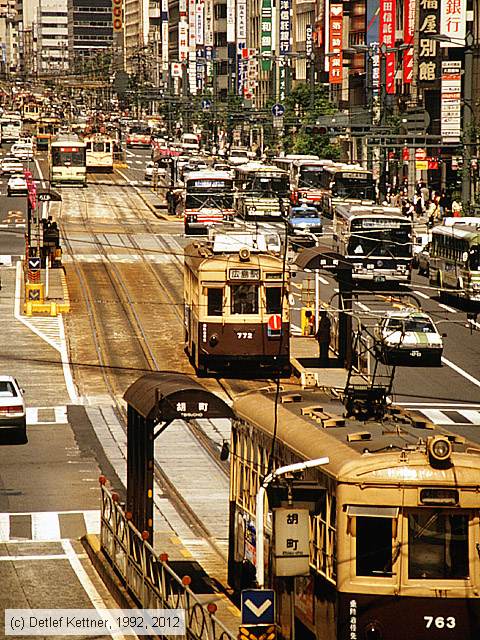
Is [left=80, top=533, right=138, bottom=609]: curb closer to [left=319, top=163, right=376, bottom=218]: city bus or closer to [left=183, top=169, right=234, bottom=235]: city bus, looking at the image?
[left=183, top=169, right=234, bottom=235]: city bus

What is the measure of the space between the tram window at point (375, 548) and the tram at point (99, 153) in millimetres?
111409

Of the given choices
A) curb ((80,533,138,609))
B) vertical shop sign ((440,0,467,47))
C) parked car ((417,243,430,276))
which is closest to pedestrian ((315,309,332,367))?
curb ((80,533,138,609))

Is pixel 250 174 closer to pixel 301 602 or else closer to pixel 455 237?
pixel 455 237

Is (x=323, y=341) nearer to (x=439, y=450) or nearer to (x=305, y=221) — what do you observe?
(x=439, y=450)

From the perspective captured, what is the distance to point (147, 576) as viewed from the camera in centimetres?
2073

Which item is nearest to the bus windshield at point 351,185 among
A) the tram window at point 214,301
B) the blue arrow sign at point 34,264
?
the blue arrow sign at point 34,264

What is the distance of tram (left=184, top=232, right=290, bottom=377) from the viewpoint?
43.8 metres

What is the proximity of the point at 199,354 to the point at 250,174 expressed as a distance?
1862 inches

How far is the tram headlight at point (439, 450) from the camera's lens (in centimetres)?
1672

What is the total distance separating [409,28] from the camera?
369ft

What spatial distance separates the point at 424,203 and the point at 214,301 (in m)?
57.4

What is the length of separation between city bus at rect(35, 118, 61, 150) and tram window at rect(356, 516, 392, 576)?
13281cm

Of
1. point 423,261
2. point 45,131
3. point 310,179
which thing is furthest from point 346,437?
point 45,131

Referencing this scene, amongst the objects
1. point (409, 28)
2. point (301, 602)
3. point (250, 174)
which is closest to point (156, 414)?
point (301, 602)
